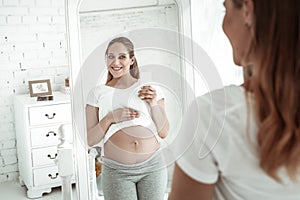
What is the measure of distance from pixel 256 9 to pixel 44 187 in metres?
2.61

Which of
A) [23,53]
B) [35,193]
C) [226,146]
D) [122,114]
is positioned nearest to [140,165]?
[122,114]

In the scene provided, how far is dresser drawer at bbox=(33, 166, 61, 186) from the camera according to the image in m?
2.88

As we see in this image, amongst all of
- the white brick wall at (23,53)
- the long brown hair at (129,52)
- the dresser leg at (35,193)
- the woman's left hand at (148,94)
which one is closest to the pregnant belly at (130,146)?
the woman's left hand at (148,94)

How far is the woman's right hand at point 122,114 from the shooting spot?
1.76m

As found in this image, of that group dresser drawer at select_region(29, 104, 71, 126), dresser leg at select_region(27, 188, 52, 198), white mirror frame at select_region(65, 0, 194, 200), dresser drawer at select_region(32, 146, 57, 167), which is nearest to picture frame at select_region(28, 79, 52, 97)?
dresser drawer at select_region(29, 104, 71, 126)

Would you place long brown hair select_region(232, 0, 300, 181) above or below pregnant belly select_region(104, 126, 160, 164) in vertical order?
above

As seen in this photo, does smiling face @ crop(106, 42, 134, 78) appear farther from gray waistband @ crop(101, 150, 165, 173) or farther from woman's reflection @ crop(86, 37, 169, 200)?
gray waistband @ crop(101, 150, 165, 173)

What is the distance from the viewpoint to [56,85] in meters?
3.26

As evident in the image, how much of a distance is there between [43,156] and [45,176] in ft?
0.47

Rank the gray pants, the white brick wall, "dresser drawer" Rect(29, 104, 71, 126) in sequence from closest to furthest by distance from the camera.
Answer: the gray pants < "dresser drawer" Rect(29, 104, 71, 126) < the white brick wall

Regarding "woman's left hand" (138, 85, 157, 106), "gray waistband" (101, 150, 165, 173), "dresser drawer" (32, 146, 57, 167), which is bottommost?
"dresser drawer" (32, 146, 57, 167)

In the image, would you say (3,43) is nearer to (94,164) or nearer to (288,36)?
(94,164)

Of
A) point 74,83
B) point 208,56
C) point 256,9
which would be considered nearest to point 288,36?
point 256,9

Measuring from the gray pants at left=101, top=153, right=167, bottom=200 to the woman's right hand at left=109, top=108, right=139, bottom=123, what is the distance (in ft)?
0.59
